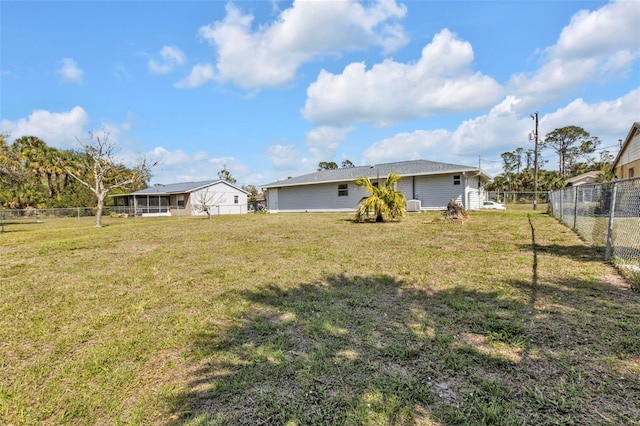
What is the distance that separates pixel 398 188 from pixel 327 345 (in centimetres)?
1828

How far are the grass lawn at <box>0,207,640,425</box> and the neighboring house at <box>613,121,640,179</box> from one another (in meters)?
12.9

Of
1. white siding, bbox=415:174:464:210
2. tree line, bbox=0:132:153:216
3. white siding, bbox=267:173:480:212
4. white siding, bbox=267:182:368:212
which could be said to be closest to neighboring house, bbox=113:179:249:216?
tree line, bbox=0:132:153:216

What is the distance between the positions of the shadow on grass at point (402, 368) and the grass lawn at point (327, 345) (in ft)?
0.04

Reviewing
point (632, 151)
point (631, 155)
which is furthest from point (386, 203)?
point (631, 155)

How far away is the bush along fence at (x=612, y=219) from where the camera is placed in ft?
15.9

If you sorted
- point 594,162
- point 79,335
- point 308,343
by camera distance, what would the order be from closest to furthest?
point 308,343, point 79,335, point 594,162

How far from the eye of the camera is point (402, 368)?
225 cm

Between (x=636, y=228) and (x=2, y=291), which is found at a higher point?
(x=636, y=228)

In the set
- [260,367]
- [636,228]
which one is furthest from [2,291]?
[636,228]

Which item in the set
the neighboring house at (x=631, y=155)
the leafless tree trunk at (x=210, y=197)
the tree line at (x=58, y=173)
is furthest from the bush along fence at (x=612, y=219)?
the leafless tree trunk at (x=210, y=197)

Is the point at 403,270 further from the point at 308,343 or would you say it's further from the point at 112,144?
the point at 112,144

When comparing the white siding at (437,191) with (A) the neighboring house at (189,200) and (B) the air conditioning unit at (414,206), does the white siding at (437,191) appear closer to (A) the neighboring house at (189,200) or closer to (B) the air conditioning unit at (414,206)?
(B) the air conditioning unit at (414,206)

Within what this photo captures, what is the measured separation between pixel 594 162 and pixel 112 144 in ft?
185

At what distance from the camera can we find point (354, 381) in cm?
212
